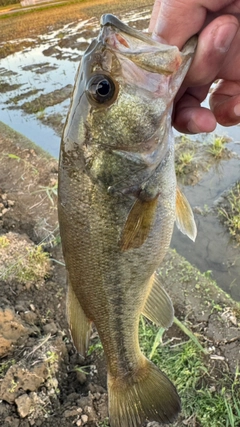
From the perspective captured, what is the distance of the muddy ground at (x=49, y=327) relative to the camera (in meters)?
2.48

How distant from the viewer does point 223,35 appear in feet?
5.16

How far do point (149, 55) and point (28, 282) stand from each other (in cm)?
234

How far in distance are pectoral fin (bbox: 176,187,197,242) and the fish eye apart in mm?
560

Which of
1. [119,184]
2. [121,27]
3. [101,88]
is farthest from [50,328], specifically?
[121,27]

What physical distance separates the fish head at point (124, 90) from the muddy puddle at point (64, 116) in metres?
2.54

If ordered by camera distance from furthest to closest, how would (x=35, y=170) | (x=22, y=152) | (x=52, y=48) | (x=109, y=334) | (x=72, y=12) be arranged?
(x=72, y=12) < (x=52, y=48) < (x=22, y=152) < (x=35, y=170) < (x=109, y=334)

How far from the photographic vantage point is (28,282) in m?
3.28

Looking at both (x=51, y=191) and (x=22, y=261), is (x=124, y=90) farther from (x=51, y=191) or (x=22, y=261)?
(x=51, y=191)

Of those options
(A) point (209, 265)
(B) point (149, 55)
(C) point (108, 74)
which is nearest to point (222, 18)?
(B) point (149, 55)

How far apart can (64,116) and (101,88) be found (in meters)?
5.85

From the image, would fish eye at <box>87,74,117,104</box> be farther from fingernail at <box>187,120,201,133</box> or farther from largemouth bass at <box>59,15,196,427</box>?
fingernail at <box>187,120,201,133</box>

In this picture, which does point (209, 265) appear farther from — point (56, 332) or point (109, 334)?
point (109, 334)

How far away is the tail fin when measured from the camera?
6.23ft

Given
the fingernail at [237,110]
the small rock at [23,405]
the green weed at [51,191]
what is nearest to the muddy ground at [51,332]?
the small rock at [23,405]
